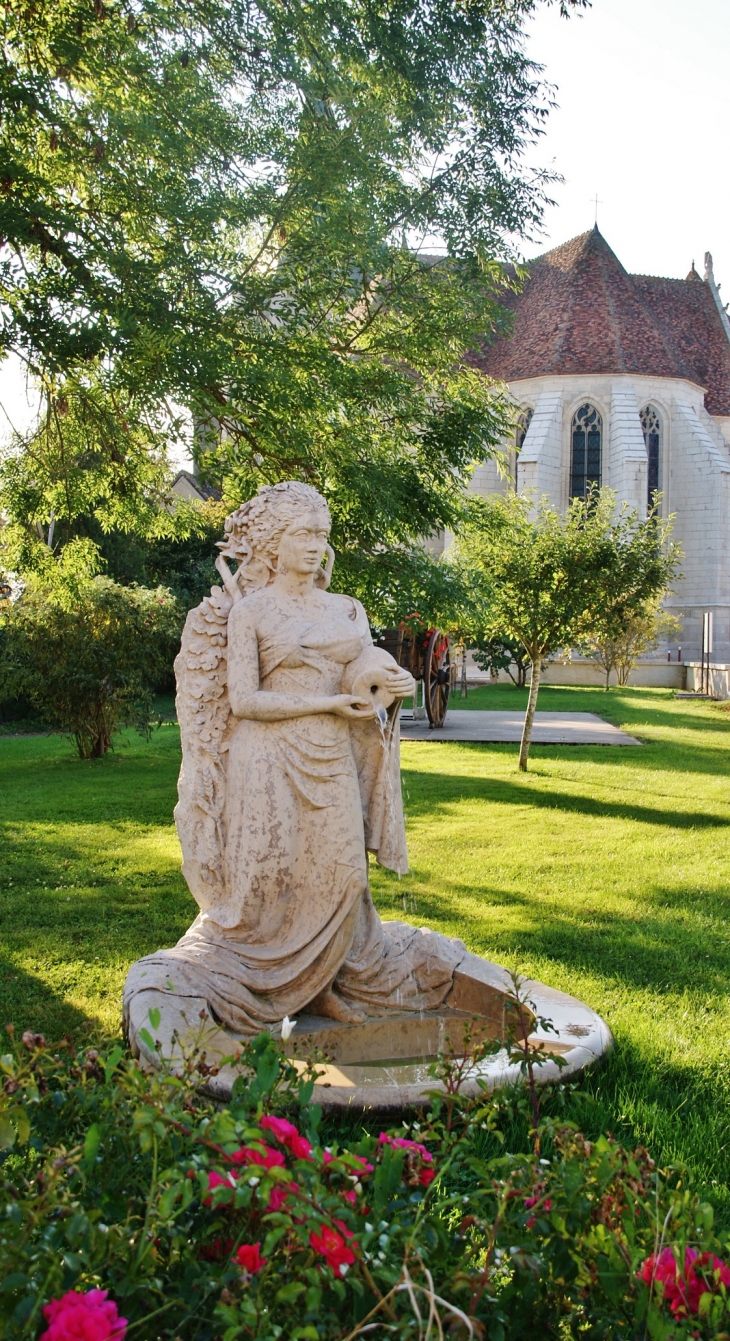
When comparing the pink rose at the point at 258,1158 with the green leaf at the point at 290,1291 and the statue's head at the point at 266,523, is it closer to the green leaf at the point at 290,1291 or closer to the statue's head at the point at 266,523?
the green leaf at the point at 290,1291

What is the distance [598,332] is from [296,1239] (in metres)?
32.9

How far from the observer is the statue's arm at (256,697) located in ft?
11.7

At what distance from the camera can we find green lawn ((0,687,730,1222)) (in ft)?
12.9

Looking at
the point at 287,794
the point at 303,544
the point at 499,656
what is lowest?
the point at 287,794

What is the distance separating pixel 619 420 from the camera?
98.9 ft

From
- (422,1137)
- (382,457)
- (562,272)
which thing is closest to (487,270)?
(382,457)

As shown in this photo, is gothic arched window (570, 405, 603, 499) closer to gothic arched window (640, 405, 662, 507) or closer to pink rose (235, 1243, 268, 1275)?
gothic arched window (640, 405, 662, 507)

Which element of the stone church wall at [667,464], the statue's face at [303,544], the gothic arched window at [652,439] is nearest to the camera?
the statue's face at [303,544]

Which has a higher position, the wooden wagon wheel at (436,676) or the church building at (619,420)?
the church building at (619,420)

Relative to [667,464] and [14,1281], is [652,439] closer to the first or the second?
[667,464]

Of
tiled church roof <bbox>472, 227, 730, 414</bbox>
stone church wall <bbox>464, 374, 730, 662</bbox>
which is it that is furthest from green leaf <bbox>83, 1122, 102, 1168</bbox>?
tiled church roof <bbox>472, 227, 730, 414</bbox>

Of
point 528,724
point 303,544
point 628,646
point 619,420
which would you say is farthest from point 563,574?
point 619,420

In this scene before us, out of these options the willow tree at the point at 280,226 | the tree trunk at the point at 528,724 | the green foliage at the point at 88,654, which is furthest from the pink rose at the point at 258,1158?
the green foliage at the point at 88,654

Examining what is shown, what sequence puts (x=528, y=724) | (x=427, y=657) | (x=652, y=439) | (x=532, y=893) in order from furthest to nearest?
→ (x=652, y=439) → (x=427, y=657) → (x=528, y=724) → (x=532, y=893)
